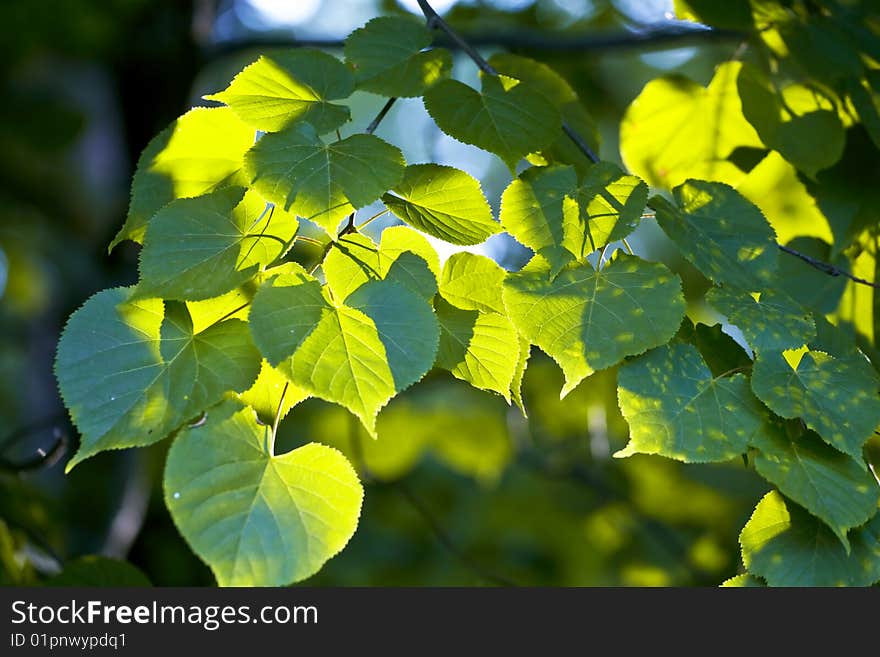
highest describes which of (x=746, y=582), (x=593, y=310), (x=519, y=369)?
(x=593, y=310)

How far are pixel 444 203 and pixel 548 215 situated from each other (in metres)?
0.11

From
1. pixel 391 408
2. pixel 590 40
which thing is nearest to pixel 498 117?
pixel 590 40

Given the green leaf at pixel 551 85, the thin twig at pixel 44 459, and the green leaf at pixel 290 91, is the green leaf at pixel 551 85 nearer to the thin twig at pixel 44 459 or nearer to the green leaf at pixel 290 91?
the green leaf at pixel 290 91

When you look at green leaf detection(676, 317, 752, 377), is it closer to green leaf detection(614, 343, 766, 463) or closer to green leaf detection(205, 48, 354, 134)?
green leaf detection(614, 343, 766, 463)

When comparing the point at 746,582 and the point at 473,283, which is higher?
the point at 473,283

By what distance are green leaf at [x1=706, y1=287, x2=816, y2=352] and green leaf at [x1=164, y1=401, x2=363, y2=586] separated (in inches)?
15.8

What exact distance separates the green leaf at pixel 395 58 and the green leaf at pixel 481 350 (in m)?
0.25

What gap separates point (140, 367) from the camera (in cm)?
74

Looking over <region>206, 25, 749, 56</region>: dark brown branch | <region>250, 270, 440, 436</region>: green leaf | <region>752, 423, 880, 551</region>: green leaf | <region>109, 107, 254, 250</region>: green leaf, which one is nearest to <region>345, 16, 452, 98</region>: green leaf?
<region>109, 107, 254, 250</region>: green leaf

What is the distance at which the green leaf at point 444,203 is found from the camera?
2.76ft

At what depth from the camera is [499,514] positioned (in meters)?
3.45

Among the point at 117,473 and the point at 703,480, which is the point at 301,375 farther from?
the point at 703,480

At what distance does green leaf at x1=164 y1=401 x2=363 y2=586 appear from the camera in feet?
2.15

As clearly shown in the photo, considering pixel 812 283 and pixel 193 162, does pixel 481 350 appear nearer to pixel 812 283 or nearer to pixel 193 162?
pixel 193 162
